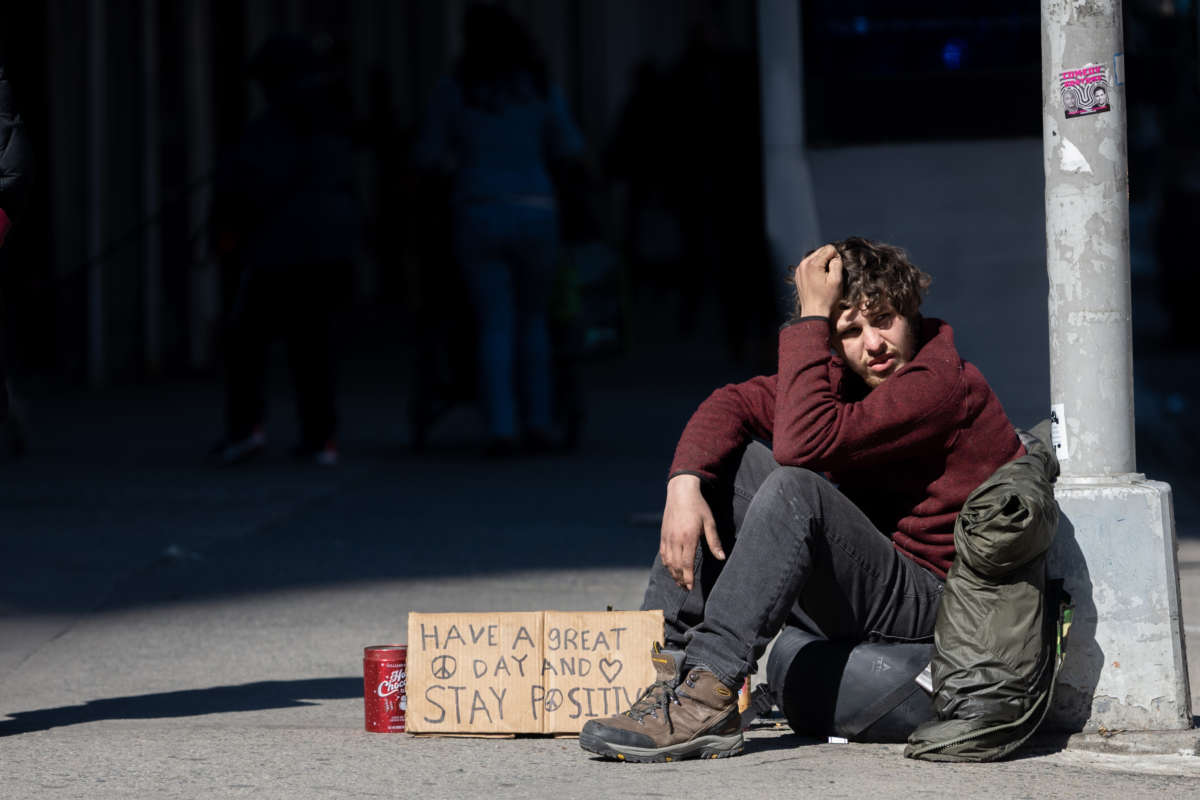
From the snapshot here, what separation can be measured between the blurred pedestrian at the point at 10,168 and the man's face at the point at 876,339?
1.84m

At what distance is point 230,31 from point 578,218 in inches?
280

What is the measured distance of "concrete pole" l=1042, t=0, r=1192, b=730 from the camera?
3816mm

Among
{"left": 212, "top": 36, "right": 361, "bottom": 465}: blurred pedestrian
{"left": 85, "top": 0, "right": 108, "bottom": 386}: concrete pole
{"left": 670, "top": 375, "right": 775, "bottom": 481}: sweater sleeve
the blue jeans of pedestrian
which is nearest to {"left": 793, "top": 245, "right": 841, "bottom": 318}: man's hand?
{"left": 670, "top": 375, "right": 775, "bottom": 481}: sweater sleeve

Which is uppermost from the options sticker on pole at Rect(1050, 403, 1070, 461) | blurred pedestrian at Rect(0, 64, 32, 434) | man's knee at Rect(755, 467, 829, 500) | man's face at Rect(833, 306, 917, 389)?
blurred pedestrian at Rect(0, 64, 32, 434)

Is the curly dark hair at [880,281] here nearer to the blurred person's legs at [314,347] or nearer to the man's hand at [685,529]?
the man's hand at [685,529]

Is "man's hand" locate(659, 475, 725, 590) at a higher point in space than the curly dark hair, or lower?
lower

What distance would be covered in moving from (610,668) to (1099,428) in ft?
3.66

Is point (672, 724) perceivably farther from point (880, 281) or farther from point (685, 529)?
point (880, 281)

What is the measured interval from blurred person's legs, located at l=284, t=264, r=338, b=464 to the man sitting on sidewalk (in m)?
5.22

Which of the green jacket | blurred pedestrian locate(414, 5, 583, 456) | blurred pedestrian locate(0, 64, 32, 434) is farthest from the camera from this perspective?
blurred pedestrian locate(414, 5, 583, 456)

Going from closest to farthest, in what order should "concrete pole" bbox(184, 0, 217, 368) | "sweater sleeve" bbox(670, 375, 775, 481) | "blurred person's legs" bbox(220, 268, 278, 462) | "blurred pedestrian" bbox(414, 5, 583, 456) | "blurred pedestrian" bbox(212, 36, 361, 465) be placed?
"sweater sleeve" bbox(670, 375, 775, 481), "blurred pedestrian" bbox(414, 5, 583, 456), "blurred pedestrian" bbox(212, 36, 361, 465), "blurred person's legs" bbox(220, 268, 278, 462), "concrete pole" bbox(184, 0, 217, 368)

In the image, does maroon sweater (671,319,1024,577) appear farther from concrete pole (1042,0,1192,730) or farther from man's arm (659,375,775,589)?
concrete pole (1042,0,1192,730)

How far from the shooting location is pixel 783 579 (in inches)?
147

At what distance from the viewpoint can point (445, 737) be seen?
4.07 meters
